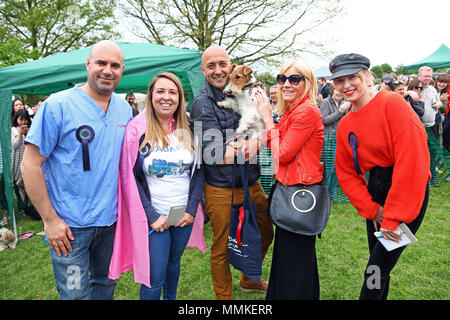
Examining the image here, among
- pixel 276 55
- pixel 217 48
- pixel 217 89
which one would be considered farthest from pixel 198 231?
pixel 276 55

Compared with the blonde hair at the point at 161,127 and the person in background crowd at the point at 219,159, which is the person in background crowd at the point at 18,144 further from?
the person in background crowd at the point at 219,159

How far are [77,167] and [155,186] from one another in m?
0.58

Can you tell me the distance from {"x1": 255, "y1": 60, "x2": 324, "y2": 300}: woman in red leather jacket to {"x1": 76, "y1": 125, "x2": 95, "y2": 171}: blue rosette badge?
136 cm

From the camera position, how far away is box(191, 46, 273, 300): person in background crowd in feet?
7.51

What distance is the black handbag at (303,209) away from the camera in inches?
80.0

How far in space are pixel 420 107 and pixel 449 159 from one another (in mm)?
1856

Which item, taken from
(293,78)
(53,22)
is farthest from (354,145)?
(53,22)

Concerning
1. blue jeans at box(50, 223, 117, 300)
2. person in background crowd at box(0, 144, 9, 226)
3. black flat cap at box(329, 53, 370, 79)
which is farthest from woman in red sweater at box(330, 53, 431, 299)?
person in background crowd at box(0, 144, 9, 226)

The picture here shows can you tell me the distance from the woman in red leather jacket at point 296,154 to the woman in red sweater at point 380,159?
0.80 ft

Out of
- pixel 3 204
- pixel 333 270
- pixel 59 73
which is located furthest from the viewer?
pixel 3 204

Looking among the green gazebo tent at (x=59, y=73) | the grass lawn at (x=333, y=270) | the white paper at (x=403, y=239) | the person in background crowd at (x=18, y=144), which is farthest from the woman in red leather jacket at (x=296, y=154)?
the person in background crowd at (x=18, y=144)

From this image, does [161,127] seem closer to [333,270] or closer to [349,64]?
[349,64]

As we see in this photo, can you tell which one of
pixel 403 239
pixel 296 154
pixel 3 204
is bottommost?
pixel 3 204

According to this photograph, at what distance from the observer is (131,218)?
83.4 inches
